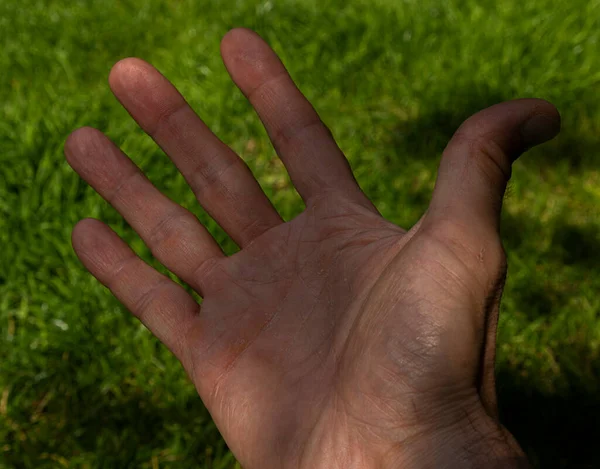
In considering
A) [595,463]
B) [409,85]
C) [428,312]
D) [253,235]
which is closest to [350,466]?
[428,312]

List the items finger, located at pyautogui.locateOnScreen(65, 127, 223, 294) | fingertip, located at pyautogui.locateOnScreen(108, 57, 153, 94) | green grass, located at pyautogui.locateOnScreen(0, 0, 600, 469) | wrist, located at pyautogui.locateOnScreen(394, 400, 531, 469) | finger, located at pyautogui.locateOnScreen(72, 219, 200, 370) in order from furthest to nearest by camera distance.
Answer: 1. green grass, located at pyautogui.locateOnScreen(0, 0, 600, 469)
2. fingertip, located at pyautogui.locateOnScreen(108, 57, 153, 94)
3. finger, located at pyautogui.locateOnScreen(65, 127, 223, 294)
4. finger, located at pyautogui.locateOnScreen(72, 219, 200, 370)
5. wrist, located at pyautogui.locateOnScreen(394, 400, 531, 469)

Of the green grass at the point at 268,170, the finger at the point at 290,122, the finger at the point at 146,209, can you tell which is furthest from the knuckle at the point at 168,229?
the green grass at the point at 268,170

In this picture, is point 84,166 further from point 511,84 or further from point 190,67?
point 511,84

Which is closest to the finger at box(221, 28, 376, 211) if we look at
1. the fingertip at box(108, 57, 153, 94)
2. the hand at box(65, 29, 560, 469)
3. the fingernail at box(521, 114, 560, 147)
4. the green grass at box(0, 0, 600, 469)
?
the hand at box(65, 29, 560, 469)

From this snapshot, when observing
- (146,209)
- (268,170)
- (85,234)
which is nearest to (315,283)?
(146,209)

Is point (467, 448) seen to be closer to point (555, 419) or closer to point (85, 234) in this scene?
point (555, 419)

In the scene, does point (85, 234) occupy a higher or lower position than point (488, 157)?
higher

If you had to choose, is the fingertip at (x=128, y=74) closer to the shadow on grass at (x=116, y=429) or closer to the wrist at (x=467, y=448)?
the shadow on grass at (x=116, y=429)

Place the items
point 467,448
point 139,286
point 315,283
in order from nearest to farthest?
point 467,448, point 315,283, point 139,286

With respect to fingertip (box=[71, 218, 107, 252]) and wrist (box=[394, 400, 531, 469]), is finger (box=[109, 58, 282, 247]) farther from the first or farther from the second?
wrist (box=[394, 400, 531, 469])
